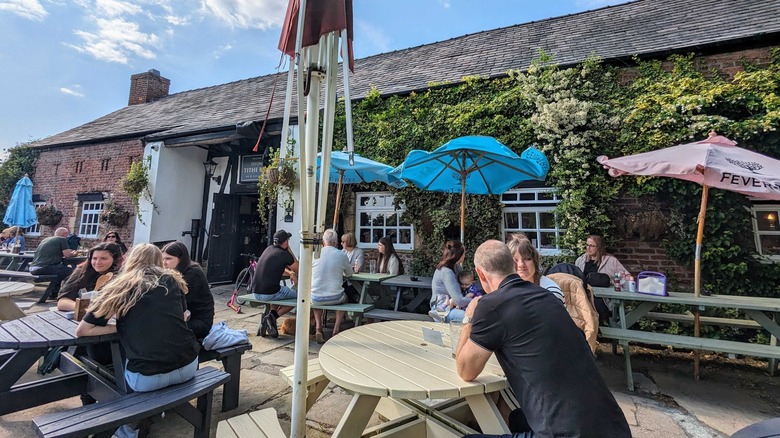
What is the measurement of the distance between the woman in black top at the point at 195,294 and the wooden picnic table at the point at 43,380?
0.59 meters

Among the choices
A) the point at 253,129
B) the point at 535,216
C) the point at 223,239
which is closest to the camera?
the point at 535,216

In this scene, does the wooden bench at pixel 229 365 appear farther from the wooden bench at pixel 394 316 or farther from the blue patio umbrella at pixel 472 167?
the blue patio umbrella at pixel 472 167

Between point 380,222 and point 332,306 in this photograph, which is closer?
point 332,306

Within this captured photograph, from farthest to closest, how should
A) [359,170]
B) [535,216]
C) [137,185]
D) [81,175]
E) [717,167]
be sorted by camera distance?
[81,175] → [137,185] → [535,216] → [359,170] → [717,167]

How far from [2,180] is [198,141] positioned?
981 centimetres

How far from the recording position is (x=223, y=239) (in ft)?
Answer: 27.5

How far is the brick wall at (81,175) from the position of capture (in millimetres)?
9430

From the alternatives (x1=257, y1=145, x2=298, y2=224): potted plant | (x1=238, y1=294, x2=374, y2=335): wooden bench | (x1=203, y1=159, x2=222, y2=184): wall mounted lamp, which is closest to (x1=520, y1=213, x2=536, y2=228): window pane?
(x1=238, y1=294, x2=374, y2=335): wooden bench

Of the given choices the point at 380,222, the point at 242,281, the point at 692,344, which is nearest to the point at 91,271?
the point at 242,281

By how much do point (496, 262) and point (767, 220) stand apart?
557cm

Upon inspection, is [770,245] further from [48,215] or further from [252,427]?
[48,215]

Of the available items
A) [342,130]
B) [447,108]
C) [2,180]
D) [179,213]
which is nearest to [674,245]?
[447,108]

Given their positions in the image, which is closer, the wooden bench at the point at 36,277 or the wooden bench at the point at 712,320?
the wooden bench at the point at 712,320

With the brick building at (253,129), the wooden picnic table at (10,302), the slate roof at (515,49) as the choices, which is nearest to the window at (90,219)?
the brick building at (253,129)
